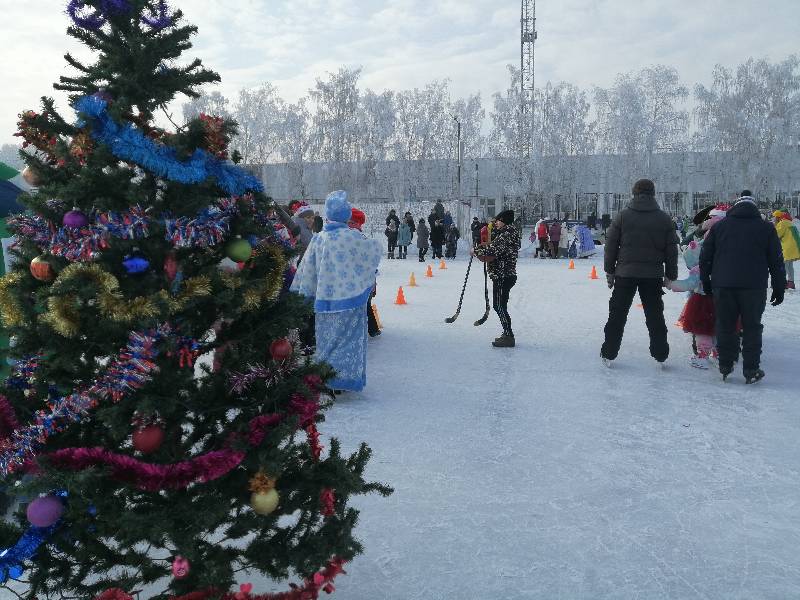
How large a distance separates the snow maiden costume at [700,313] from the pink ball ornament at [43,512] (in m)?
5.73

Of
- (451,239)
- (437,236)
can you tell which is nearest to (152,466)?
(437,236)

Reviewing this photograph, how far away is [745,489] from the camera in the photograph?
12.2 feet

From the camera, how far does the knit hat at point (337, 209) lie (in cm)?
537

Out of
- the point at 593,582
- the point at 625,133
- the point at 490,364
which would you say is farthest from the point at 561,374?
the point at 625,133

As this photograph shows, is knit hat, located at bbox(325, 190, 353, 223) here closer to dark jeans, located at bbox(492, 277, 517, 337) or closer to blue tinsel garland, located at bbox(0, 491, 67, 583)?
dark jeans, located at bbox(492, 277, 517, 337)

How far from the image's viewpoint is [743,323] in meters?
5.96

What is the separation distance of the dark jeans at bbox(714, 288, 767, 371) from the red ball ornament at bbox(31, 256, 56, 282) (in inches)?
216

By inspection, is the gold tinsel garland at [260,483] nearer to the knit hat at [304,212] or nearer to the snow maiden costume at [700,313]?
A: the snow maiden costume at [700,313]

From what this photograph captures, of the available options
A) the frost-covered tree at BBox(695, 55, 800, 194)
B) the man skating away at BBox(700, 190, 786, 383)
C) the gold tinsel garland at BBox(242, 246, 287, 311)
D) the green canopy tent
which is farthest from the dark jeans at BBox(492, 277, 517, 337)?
the frost-covered tree at BBox(695, 55, 800, 194)

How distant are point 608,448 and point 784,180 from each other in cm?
5280

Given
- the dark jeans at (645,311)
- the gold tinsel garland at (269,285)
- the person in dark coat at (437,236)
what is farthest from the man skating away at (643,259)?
the person in dark coat at (437,236)

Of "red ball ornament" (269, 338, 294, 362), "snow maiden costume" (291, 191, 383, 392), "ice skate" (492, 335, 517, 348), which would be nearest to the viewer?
"red ball ornament" (269, 338, 294, 362)

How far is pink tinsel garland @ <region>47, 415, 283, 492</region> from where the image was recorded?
2.06 meters

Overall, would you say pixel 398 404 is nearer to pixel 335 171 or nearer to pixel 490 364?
pixel 490 364
